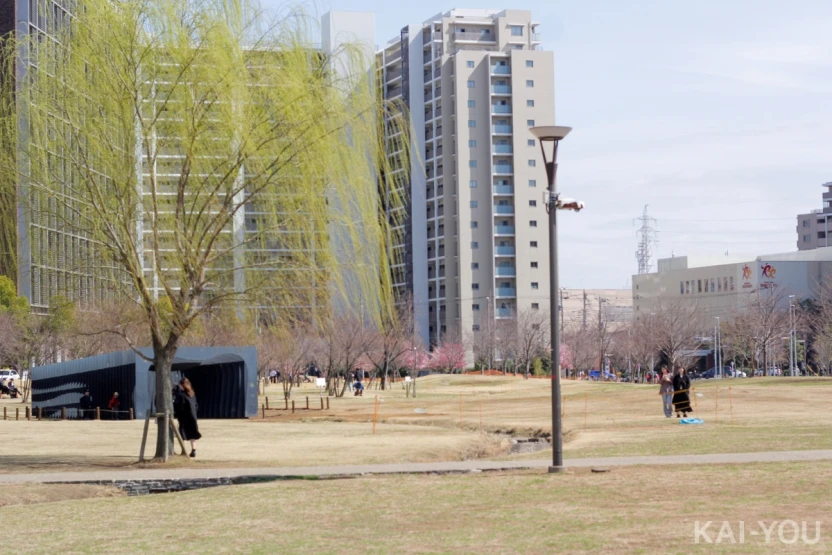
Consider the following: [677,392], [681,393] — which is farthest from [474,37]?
[677,392]

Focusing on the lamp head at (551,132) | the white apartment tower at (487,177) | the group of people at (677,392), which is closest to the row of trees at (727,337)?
the white apartment tower at (487,177)

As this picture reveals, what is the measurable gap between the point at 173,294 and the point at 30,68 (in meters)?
5.54

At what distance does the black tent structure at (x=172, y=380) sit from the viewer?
2111 inches

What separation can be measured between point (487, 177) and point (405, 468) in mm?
121751

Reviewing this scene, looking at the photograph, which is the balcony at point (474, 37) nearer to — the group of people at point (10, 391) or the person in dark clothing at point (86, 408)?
the group of people at point (10, 391)

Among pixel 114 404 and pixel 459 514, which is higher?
pixel 459 514

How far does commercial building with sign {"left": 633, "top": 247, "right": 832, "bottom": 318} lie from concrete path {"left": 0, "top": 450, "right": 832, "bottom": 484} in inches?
3858

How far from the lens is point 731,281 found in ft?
437

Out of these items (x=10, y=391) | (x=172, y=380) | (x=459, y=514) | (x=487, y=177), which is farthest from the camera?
(x=487, y=177)

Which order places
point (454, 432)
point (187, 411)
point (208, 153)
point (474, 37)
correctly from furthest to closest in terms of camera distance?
point (474, 37) → point (454, 432) → point (187, 411) → point (208, 153)

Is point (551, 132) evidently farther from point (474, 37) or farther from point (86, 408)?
point (474, 37)

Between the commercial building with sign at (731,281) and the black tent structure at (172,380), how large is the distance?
234 ft

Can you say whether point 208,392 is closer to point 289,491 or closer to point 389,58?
point 289,491

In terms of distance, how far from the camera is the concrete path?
21.6 meters
